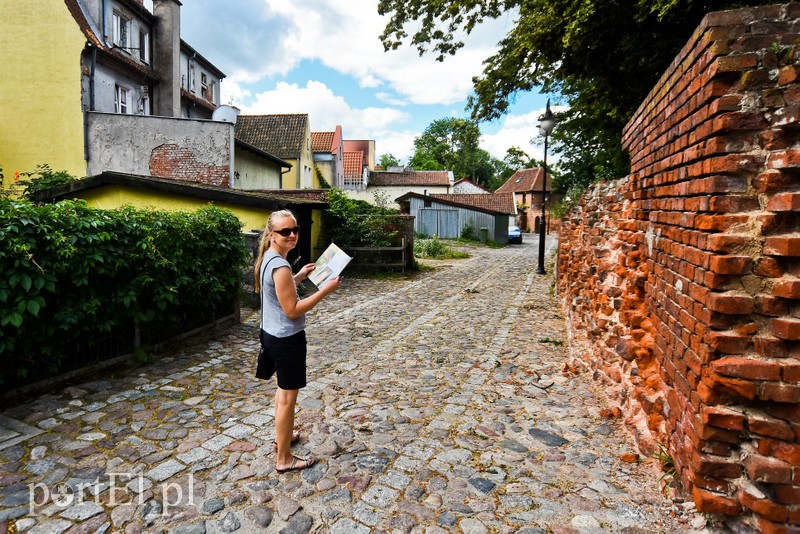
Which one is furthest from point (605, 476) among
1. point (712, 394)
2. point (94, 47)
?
point (94, 47)

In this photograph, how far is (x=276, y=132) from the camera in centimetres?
2917

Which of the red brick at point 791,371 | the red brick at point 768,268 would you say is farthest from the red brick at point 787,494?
the red brick at point 768,268

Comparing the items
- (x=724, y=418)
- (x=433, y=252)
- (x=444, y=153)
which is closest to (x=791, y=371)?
(x=724, y=418)

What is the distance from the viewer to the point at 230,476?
325 cm

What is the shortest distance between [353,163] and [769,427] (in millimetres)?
44394

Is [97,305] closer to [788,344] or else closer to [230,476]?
[230,476]

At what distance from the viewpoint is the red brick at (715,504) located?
2.38 metres

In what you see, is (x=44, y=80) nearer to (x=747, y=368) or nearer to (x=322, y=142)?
(x=747, y=368)

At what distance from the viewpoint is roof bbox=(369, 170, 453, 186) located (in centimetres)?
4909

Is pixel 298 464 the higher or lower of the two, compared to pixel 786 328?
lower

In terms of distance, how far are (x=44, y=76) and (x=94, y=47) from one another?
208 centimetres

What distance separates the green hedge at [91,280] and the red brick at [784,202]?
18.2ft

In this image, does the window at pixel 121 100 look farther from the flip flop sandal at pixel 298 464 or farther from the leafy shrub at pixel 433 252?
the flip flop sandal at pixel 298 464

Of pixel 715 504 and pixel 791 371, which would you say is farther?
pixel 715 504
